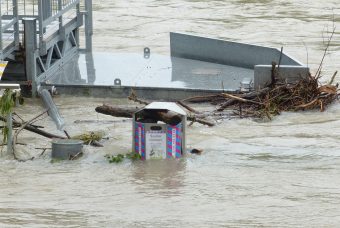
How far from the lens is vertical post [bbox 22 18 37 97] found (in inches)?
611

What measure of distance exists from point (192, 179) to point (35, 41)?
5.11 meters

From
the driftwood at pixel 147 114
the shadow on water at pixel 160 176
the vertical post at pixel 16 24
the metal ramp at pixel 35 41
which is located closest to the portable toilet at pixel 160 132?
the driftwood at pixel 147 114

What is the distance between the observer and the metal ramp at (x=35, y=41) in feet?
51.1

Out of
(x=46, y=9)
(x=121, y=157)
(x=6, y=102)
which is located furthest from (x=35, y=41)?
(x=121, y=157)

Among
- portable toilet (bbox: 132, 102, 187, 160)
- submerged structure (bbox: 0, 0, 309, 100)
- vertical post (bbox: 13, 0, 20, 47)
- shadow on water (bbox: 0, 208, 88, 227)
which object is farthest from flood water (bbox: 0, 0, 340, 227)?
vertical post (bbox: 13, 0, 20, 47)

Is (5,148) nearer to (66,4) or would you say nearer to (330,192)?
(330,192)

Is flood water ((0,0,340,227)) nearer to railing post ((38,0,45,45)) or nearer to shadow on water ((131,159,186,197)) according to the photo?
shadow on water ((131,159,186,197))

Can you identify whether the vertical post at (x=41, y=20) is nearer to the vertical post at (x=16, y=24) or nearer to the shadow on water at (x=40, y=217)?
the vertical post at (x=16, y=24)

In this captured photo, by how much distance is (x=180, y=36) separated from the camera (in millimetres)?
18859

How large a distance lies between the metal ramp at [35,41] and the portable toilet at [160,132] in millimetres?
3548

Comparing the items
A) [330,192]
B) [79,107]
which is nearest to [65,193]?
[330,192]

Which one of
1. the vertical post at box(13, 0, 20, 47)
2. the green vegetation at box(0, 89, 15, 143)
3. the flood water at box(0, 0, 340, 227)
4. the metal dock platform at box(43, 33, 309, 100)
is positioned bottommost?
the flood water at box(0, 0, 340, 227)

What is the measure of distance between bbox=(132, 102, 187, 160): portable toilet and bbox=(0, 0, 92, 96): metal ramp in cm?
355

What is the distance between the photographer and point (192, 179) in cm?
1157
